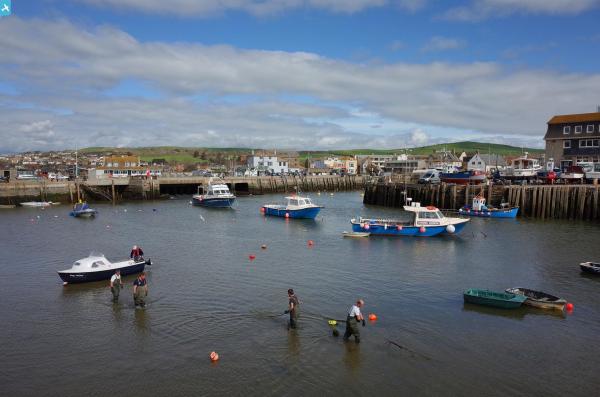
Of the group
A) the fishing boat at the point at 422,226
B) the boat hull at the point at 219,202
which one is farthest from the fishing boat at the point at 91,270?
the boat hull at the point at 219,202

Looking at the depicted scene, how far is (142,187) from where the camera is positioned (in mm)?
82062

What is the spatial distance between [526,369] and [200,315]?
12.7 meters

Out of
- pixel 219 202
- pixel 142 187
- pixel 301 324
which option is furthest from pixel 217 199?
pixel 301 324

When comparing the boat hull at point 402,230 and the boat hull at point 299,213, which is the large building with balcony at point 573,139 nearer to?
the boat hull at point 402,230

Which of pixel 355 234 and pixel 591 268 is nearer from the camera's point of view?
pixel 591 268

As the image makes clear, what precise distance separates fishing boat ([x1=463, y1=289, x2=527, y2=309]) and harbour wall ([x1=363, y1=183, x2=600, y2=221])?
34.5 meters

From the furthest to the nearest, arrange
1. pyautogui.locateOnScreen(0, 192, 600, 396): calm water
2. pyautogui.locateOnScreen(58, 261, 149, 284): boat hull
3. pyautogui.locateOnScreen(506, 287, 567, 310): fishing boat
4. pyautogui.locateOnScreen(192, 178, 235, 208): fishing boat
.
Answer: pyautogui.locateOnScreen(192, 178, 235, 208): fishing boat < pyautogui.locateOnScreen(58, 261, 149, 284): boat hull < pyautogui.locateOnScreen(506, 287, 567, 310): fishing boat < pyautogui.locateOnScreen(0, 192, 600, 396): calm water

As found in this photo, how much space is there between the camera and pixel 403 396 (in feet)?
46.9

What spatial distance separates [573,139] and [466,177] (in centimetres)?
1659

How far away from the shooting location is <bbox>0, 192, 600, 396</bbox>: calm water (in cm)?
1523

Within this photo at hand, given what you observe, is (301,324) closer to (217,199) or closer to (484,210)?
(484,210)

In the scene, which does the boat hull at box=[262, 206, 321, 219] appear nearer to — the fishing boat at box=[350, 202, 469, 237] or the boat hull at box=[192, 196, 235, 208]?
the fishing boat at box=[350, 202, 469, 237]

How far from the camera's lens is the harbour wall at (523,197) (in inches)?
1993

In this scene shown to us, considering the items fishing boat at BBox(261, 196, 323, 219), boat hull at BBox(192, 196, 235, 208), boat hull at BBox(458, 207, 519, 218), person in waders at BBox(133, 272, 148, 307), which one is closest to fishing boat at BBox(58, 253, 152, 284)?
person in waders at BBox(133, 272, 148, 307)
